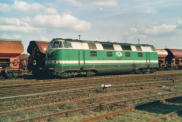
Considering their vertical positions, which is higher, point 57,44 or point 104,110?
point 57,44

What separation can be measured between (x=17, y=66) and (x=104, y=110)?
13.2 m

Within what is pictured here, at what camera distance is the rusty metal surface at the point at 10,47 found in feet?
57.7

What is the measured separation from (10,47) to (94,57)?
8.67 m

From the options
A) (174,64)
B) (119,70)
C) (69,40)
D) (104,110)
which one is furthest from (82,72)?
(174,64)

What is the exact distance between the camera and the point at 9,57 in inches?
714

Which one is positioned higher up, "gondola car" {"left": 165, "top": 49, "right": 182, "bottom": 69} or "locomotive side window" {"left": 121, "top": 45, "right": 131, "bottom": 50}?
"locomotive side window" {"left": 121, "top": 45, "right": 131, "bottom": 50}

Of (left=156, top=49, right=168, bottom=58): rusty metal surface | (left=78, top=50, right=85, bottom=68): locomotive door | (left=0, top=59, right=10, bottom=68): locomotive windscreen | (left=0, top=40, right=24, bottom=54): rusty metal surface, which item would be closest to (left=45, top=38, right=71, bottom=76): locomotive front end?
(left=78, top=50, right=85, bottom=68): locomotive door

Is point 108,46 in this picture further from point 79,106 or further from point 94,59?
point 79,106

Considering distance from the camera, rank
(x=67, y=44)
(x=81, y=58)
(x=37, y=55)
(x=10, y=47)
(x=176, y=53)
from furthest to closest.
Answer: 1. (x=176, y=53)
2. (x=37, y=55)
3. (x=10, y=47)
4. (x=81, y=58)
5. (x=67, y=44)

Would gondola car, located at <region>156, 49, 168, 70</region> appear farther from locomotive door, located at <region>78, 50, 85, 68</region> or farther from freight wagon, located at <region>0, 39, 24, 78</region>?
freight wagon, located at <region>0, 39, 24, 78</region>

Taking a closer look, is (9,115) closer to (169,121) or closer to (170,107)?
(169,121)

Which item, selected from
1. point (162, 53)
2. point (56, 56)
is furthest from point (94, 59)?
point (162, 53)

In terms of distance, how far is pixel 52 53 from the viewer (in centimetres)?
1664

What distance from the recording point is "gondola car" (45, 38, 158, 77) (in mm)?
16469
